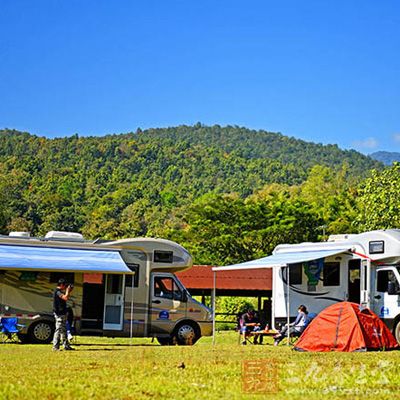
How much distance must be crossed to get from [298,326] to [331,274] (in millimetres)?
1971

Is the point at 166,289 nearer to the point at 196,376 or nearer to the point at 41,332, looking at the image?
the point at 41,332

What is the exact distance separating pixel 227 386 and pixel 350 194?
51.0m

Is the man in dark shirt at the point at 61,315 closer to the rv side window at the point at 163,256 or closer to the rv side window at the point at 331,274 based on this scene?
the rv side window at the point at 163,256

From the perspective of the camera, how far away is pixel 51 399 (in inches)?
370

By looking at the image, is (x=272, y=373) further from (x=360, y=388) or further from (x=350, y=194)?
(x=350, y=194)

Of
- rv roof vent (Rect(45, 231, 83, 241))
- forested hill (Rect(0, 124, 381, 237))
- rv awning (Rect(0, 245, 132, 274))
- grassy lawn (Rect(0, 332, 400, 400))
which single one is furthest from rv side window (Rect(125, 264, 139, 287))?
forested hill (Rect(0, 124, 381, 237))

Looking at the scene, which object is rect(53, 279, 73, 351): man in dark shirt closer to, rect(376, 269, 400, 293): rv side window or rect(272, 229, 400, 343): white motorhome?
rect(272, 229, 400, 343): white motorhome

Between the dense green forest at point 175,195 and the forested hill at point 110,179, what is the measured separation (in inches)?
4.8

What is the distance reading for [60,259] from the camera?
20391 millimetres

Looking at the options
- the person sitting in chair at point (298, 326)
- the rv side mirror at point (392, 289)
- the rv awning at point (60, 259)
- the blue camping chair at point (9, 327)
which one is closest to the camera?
the rv awning at point (60, 259)

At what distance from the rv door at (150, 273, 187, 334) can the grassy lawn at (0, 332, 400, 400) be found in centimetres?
514

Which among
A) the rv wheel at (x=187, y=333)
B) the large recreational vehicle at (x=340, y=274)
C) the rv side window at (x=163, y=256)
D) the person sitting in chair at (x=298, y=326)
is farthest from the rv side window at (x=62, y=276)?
the person sitting in chair at (x=298, y=326)

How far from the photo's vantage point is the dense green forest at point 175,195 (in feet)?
161

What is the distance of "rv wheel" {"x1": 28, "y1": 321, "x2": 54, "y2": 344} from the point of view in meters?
20.1
